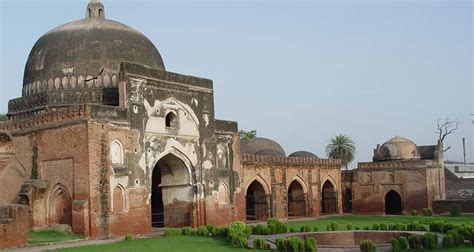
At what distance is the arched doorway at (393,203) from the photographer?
29844 millimetres

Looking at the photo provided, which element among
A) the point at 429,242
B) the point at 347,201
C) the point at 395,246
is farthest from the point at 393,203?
the point at 395,246

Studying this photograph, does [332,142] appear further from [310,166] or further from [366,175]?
[310,166]

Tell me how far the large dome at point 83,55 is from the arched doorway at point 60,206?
4.00 m

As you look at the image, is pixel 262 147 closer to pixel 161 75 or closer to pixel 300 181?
pixel 300 181

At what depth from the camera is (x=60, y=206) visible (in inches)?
675

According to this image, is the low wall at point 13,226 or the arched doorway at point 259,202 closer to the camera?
the low wall at point 13,226

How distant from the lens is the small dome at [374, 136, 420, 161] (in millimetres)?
30609

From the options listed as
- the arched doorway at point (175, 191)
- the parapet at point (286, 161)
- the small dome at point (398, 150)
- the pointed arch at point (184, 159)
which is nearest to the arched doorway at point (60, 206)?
the pointed arch at point (184, 159)

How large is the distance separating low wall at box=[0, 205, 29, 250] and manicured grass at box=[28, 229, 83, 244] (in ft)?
2.24

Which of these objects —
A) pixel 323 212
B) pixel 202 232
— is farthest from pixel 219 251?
pixel 323 212

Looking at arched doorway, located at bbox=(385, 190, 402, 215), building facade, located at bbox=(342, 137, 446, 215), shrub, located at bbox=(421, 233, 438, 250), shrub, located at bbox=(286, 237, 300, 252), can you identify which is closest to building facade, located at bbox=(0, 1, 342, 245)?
shrub, located at bbox=(286, 237, 300, 252)

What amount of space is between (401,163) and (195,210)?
12974mm

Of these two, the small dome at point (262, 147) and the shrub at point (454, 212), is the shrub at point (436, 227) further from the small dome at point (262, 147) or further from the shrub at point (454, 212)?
the small dome at point (262, 147)

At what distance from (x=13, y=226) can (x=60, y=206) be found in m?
2.90
